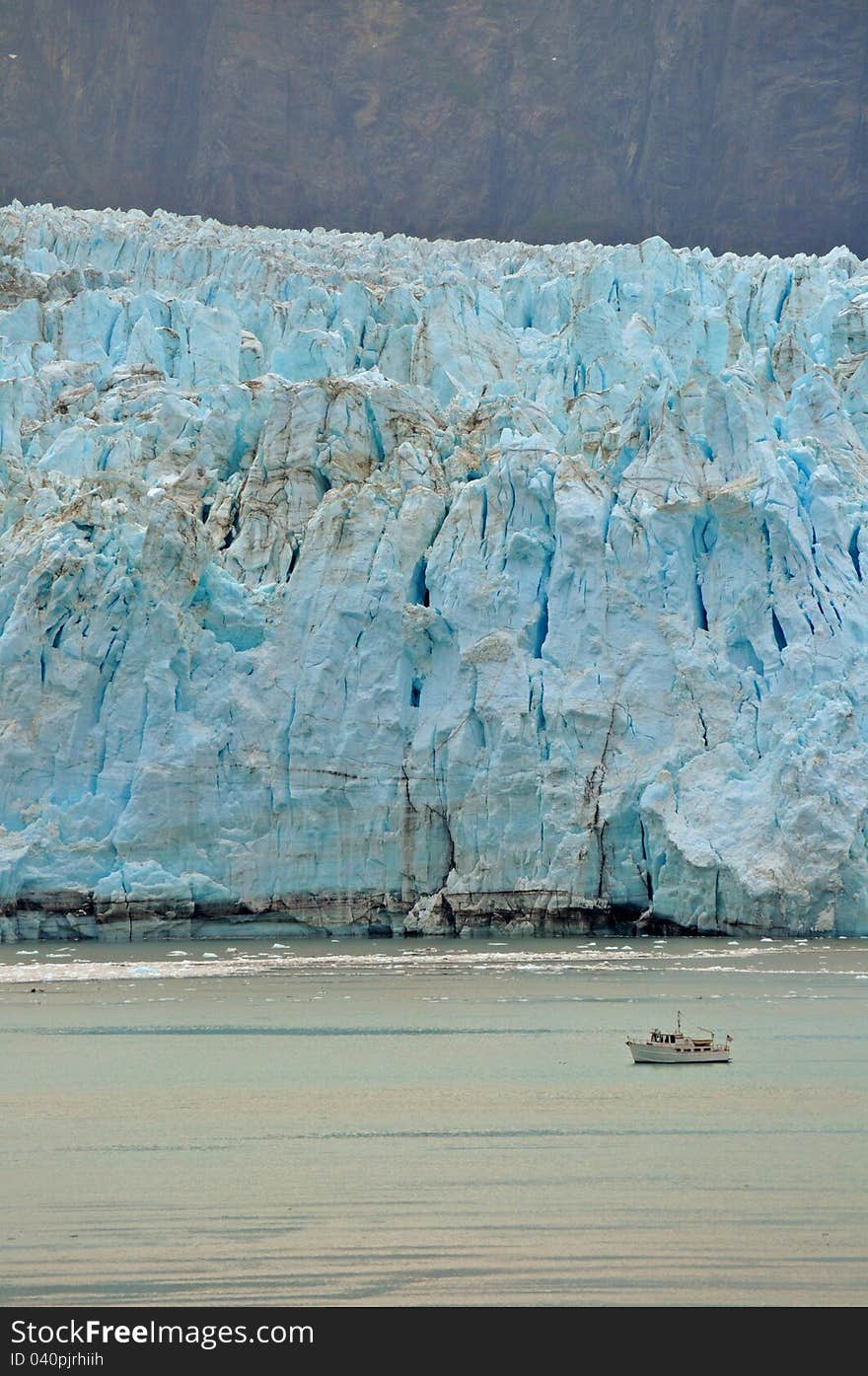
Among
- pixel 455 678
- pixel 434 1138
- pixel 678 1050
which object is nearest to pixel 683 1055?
pixel 678 1050

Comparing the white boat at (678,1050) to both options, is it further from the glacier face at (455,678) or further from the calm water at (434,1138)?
the glacier face at (455,678)

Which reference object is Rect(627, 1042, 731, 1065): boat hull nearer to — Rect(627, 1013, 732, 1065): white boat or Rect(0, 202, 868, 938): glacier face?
Rect(627, 1013, 732, 1065): white boat

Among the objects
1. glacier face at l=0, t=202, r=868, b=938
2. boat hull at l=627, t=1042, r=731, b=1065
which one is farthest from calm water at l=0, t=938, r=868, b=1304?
glacier face at l=0, t=202, r=868, b=938

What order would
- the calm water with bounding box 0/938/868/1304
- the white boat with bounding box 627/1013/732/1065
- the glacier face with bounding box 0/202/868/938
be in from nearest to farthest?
1. the calm water with bounding box 0/938/868/1304
2. the white boat with bounding box 627/1013/732/1065
3. the glacier face with bounding box 0/202/868/938

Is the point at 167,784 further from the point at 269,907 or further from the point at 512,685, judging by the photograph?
the point at 512,685

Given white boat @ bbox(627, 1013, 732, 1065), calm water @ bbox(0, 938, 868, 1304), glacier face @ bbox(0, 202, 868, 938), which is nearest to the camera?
calm water @ bbox(0, 938, 868, 1304)

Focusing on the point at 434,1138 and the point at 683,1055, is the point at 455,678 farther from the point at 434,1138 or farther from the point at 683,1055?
the point at 434,1138
